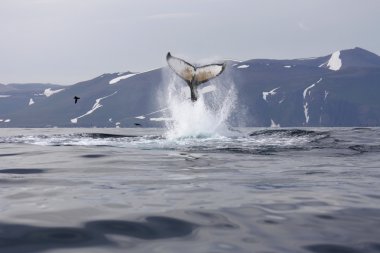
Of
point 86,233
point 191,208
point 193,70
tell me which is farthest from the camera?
point 193,70

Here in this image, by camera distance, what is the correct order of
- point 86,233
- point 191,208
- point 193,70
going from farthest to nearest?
point 193,70 < point 191,208 < point 86,233

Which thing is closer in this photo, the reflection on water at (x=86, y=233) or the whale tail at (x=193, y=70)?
the reflection on water at (x=86, y=233)

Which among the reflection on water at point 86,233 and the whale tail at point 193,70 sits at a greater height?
the whale tail at point 193,70

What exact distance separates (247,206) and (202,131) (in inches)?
802

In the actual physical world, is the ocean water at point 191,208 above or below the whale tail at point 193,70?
below

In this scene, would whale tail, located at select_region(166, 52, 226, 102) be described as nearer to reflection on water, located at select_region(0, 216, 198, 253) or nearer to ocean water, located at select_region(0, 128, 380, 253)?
ocean water, located at select_region(0, 128, 380, 253)

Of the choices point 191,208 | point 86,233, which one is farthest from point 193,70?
point 86,233

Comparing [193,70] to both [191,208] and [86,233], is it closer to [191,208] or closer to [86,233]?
[191,208]

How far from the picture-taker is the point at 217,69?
73.0ft

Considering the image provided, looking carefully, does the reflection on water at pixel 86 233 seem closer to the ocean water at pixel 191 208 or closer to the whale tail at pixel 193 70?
the ocean water at pixel 191 208

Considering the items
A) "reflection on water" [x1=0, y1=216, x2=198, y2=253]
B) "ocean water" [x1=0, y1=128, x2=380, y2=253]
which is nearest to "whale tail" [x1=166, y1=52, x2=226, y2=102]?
"ocean water" [x1=0, y1=128, x2=380, y2=253]

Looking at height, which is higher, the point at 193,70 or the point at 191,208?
the point at 193,70

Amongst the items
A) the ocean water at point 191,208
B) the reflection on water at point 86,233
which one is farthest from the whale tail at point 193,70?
the reflection on water at point 86,233

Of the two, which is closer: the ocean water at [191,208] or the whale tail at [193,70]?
the ocean water at [191,208]
